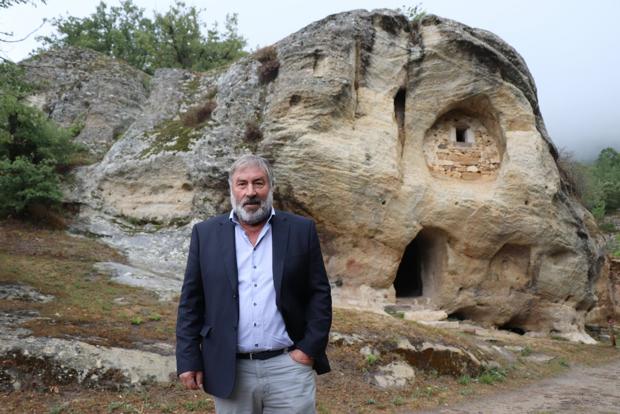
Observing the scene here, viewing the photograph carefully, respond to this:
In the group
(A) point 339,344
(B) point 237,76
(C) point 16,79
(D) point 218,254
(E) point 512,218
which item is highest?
(B) point 237,76

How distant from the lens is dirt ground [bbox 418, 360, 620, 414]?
6.65 meters

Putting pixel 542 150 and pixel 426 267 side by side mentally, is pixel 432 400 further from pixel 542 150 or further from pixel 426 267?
pixel 542 150

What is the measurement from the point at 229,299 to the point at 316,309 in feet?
1.74

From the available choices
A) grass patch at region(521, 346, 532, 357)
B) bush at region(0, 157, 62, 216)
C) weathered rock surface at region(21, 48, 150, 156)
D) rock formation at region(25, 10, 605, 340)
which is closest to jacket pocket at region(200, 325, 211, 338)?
rock formation at region(25, 10, 605, 340)

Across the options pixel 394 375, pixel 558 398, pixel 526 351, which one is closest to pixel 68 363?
pixel 394 375

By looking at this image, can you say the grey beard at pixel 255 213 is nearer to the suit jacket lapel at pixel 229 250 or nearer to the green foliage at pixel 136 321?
the suit jacket lapel at pixel 229 250

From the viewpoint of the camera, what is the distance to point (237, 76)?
14.7m

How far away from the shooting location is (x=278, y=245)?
9.64ft

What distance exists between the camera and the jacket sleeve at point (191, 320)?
9.39ft

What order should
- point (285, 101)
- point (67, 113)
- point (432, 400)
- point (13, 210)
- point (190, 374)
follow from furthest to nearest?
point (67, 113), point (285, 101), point (13, 210), point (432, 400), point (190, 374)

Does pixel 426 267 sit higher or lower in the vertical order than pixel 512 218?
lower

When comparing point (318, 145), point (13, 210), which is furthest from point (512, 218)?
point (13, 210)

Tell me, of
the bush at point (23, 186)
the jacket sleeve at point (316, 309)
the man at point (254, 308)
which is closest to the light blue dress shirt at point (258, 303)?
the man at point (254, 308)

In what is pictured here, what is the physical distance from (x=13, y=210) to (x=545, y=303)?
45.6 feet
